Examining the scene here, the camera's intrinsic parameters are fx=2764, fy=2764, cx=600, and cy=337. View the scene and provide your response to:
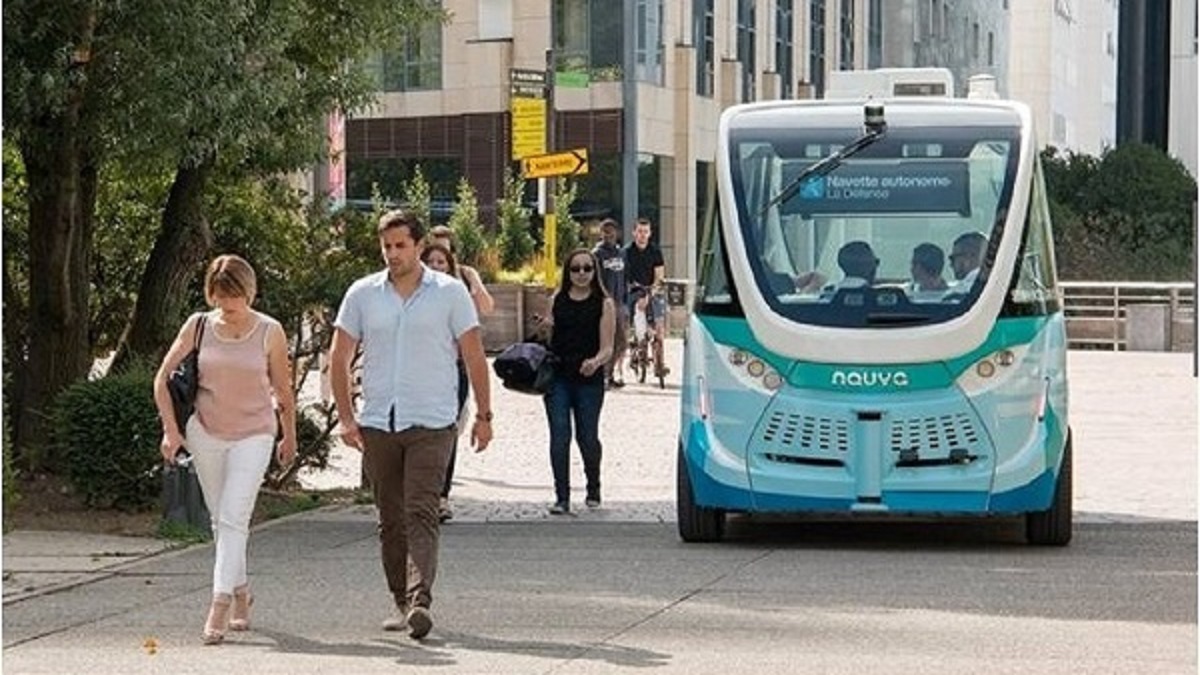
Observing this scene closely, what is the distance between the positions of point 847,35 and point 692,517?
6380 centimetres

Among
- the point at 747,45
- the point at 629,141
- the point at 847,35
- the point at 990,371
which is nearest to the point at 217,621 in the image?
the point at 990,371

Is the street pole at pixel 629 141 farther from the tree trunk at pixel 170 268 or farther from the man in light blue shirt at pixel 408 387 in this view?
the man in light blue shirt at pixel 408 387

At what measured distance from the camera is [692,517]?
613 inches

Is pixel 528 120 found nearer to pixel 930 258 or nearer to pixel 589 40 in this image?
pixel 930 258

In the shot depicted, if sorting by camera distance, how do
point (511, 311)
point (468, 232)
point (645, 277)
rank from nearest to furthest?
point (645, 277) < point (511, 311) < point (468, 232)

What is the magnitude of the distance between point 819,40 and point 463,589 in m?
63.1

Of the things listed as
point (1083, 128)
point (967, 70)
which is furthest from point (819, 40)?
point (1083, 128)

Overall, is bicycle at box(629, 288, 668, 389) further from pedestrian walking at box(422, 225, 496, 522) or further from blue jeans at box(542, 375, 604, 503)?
pedestrian walking at box(422, 225, 496, 522)

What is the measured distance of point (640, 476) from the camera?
2091cm

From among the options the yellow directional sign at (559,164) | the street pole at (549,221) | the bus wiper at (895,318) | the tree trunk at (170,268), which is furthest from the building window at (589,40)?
the bus wiper at (895,318)

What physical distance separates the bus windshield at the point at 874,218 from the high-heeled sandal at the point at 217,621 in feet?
16.0

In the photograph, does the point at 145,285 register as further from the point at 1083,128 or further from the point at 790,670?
the point at 1083,128

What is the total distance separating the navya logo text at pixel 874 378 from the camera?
15.0 metres

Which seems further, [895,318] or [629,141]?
[629,141]
